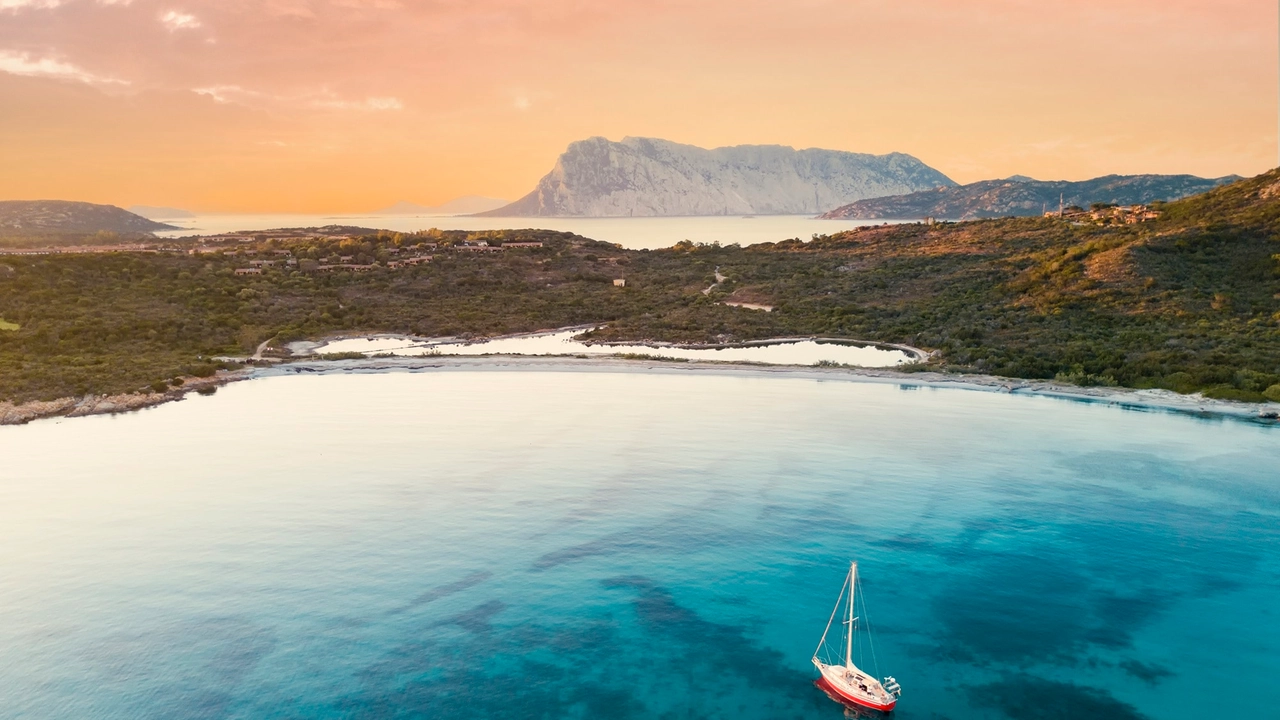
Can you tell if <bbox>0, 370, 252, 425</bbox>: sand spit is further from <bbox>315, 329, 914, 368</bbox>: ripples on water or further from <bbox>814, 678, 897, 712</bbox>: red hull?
<bbox>814, 678, 897, 712</bbox>: red hull

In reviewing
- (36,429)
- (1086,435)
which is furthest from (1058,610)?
(36,429)

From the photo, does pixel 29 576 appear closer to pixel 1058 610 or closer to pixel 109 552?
pixel 109 552

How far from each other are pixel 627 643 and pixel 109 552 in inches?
869

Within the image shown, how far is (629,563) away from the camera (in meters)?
30.8

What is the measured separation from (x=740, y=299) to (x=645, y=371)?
39321 mm

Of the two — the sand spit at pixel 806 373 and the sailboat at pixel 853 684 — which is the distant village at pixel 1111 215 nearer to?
the sand spit at pixel 806 373

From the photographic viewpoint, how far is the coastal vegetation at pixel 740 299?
211 ft

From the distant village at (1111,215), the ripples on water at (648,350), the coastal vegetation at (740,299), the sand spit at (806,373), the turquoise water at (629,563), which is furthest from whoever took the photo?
the distant village at (1111,215)

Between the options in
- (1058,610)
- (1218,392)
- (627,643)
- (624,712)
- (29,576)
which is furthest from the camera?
(1218,392)

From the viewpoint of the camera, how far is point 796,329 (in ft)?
285

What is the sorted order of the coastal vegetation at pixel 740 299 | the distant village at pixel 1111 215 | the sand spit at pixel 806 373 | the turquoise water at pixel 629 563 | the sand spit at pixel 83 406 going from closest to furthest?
the turquoise water at pixel 629 563 → the sand spit at pixel 83 406 → the sand spit at pixel 806 373 → the coastal vegetation at pixel 740 299 → the distant village at pixel 1111 215

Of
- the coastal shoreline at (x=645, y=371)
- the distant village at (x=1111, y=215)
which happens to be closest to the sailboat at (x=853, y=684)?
the coastal shoreline at (x=645, y=371)

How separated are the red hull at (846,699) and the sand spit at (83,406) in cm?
5156

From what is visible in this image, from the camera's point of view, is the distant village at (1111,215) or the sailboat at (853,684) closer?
the sailboat at (853,684)
